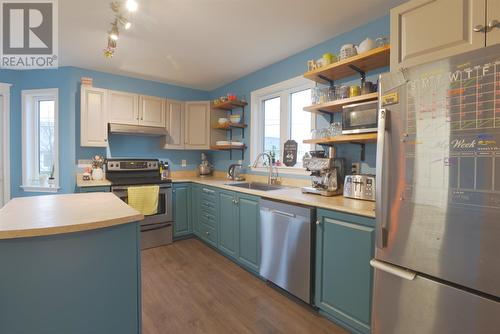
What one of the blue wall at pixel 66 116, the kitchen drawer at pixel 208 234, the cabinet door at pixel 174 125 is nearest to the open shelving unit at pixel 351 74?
the kitchen drawer at pixel 208 234

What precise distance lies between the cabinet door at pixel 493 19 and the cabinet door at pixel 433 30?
19 mm

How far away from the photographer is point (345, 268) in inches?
67.9

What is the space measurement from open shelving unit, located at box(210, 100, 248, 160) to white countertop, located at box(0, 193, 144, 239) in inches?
89.6

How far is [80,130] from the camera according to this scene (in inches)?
131

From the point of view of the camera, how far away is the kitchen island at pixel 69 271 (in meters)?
1.05

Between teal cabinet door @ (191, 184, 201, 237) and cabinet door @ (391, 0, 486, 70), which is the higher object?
cabinet door @ (391, 0, 486, 70)

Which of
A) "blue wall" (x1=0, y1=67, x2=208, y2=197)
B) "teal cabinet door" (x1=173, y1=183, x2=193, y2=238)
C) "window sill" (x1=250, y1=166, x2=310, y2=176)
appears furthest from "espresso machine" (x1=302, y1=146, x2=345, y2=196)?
"blue wall" (x1=0, y1=67, x2=208, y2=197)

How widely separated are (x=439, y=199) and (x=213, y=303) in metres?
1.83

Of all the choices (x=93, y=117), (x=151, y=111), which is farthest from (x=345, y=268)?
(x=93, y=117)

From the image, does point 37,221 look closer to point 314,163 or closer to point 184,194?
point 314,163

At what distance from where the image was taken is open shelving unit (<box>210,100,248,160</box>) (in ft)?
12.1

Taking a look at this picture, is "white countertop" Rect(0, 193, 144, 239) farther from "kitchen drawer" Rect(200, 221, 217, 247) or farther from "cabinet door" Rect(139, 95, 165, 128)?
"cabinet door" Rect(139, 95, 165, 128)

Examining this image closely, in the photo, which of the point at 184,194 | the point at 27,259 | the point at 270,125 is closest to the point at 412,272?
the point at 27,259

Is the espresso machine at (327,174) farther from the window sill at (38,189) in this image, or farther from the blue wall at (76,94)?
the window sill at (38,189)
